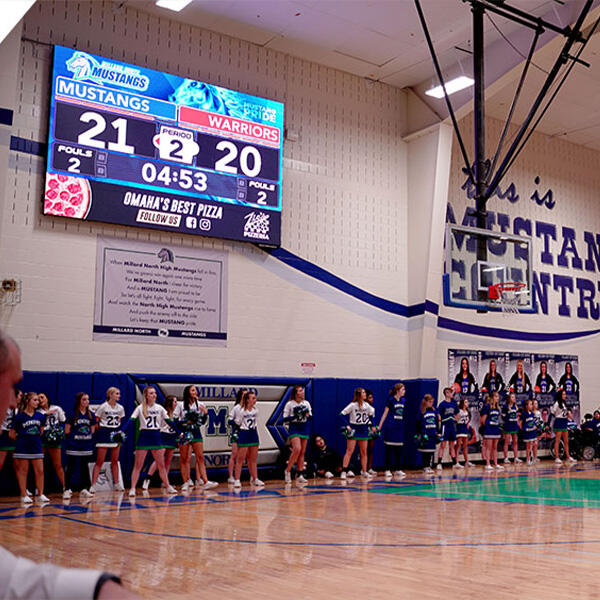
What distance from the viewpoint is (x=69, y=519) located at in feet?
28.9

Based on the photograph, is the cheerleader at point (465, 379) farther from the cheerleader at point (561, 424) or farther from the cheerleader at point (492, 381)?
the cheerleader at point (561, 424)

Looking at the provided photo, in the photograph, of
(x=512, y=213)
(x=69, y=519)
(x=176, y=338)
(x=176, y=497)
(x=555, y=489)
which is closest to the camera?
(x=69, y=519)

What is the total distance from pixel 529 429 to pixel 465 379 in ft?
6.77

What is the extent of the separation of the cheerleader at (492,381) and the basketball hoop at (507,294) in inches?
202

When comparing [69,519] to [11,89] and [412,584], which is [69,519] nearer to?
[412,584]

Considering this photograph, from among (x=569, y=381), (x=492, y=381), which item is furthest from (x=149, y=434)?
(x=569, y=381)

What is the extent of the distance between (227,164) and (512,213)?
9150mm

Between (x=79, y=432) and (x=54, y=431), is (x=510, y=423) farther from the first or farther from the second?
(x=54, y=431)

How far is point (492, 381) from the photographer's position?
19109mm

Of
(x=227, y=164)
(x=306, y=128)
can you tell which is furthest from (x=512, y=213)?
(x=227, y=164)

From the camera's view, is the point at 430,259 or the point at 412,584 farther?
the point at 430,259

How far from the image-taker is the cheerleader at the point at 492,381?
18922 millimetres

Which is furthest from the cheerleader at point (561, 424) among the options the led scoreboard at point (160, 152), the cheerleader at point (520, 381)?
the led scoreboard at point (160, 152)

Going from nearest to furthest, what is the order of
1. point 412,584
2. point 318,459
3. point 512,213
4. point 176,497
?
point 412,584 → point 176,497 → point 318,459 → point 512,213
